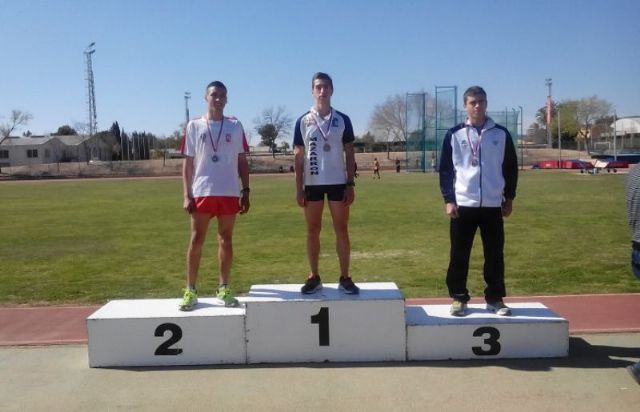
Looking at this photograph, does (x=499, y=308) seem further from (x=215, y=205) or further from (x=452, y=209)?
(x=215, y=205)

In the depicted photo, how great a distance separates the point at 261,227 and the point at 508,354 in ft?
33.9

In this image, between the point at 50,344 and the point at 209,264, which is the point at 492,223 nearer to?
the point at 50,344

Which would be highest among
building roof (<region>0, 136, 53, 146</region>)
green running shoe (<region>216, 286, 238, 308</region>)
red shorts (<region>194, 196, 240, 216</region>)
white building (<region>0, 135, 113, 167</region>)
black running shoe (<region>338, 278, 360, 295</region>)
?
building roof (<region>0, 136, 53, 146</region>)

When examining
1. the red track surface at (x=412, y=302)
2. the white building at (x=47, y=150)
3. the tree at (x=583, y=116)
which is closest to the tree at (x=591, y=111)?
the tree at (x=583, y=116)

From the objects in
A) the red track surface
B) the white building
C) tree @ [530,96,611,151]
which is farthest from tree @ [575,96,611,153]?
the red track surface

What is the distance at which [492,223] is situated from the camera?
516cm

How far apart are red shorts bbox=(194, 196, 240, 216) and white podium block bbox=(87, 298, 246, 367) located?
968 mm

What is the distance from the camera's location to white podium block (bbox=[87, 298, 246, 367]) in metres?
4.82

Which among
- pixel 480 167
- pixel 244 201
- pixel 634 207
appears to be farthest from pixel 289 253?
pixel 634 207

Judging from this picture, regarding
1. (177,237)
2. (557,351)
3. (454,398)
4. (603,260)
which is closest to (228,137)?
(454,398)

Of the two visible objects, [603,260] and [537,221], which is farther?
[537,221]

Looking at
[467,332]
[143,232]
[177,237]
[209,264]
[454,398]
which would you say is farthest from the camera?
[143,232]

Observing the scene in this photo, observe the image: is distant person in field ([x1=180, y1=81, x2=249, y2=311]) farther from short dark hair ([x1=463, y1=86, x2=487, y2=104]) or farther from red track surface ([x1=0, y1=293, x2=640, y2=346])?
short dark hair ([x1=463, y1=86, x2=487, y2=104])

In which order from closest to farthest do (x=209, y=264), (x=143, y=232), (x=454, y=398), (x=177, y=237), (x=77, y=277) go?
1. (x=454, y=398)
2. (x=77, y=277)
3. (x=209, y=264)
4. (x=177, y=237)
5. (x=143, y=232)
